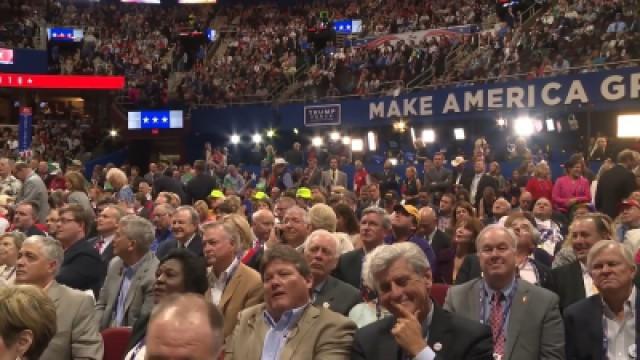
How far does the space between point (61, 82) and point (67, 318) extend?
1052 inches

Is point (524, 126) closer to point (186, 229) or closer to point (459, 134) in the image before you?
point (459, 134)

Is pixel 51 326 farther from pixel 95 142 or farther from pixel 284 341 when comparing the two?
pixel 95 142

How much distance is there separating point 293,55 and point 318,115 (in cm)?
482

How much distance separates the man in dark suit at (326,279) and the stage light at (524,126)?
579 inches

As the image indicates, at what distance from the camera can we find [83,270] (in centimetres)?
A: 719

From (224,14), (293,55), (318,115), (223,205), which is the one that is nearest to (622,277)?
(223,205)

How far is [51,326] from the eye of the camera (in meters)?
3.87

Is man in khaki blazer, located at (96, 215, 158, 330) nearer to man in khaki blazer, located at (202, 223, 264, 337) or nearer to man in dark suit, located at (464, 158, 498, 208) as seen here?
man in khaki blazer, located at (202, 223, 264, 337)

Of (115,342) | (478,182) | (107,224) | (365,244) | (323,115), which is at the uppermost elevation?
(323,115)

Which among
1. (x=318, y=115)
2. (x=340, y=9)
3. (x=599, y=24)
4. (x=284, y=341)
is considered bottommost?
(x=284, y=341)

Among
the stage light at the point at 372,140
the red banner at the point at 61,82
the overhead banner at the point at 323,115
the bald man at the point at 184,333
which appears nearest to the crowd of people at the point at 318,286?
the bald man at the point at 184,333

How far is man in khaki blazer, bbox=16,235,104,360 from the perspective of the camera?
16.8ft

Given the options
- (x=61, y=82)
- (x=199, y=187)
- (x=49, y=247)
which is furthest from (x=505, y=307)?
(x=61, y=82)

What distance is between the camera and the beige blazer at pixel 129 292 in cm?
645
